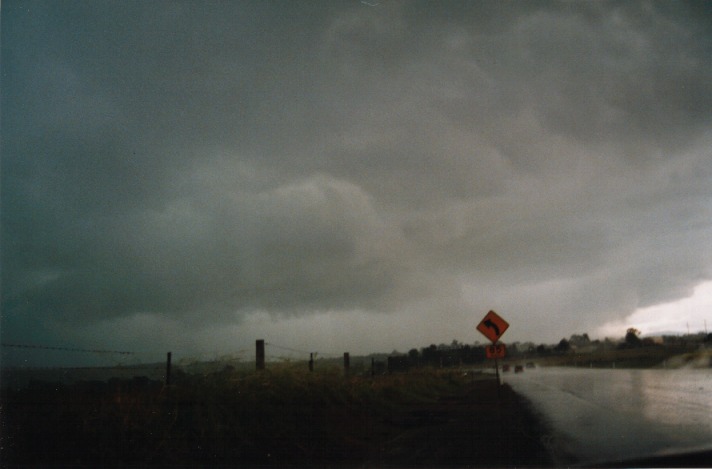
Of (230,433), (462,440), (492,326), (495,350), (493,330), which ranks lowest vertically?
(462,440)

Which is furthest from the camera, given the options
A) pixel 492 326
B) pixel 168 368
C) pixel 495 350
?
pixel 492 326

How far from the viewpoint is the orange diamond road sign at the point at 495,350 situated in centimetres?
1803

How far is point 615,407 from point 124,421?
13592mm

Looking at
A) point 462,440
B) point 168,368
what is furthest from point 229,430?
point 462,440

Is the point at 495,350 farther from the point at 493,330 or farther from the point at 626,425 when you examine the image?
the point at 626,425

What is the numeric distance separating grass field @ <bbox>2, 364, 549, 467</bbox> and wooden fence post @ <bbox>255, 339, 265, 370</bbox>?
0.66 meters

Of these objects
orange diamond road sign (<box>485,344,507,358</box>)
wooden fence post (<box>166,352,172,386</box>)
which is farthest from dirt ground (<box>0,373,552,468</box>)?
orange diamond road sign (<box>485,344,507,358</box>)

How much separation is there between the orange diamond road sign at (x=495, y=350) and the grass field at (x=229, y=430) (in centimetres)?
547

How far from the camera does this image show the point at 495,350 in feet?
59.4

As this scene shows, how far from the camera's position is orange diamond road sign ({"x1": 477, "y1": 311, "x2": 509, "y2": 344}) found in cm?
1826

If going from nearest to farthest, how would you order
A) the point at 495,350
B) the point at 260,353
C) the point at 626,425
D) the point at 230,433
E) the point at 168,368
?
the point at 230,433
the point at 168,368
the point at 626,425
the point at 260,353
the point at 495,350

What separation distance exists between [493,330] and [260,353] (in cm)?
916

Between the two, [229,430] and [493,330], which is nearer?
[229,430]

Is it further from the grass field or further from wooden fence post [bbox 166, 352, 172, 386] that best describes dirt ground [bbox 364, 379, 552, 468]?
wooden fence post [bbox 166, 352, 172, 386]
